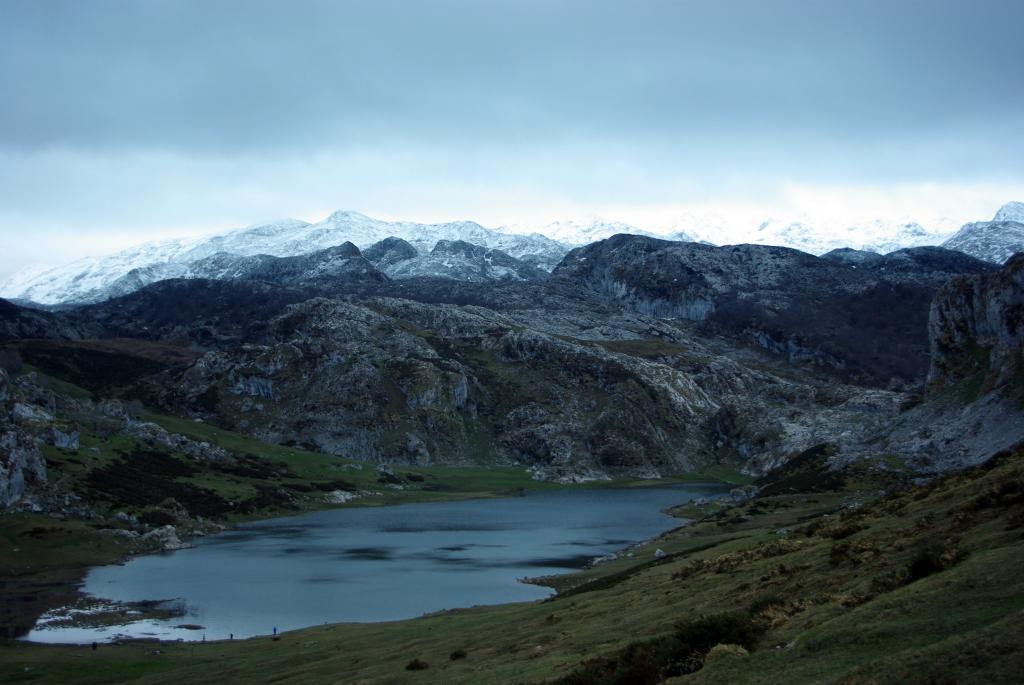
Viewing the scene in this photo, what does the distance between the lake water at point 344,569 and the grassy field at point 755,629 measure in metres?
16.0

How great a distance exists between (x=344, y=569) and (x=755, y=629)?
10429cm

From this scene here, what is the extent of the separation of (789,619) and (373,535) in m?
146

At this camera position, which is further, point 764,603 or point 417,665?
point 417,665

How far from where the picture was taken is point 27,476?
502 feet

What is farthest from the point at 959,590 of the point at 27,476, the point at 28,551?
the point at 27,476

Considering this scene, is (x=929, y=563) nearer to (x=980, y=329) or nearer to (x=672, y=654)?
(x=672, y=654)

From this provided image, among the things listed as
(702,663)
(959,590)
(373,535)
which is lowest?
(373,535)

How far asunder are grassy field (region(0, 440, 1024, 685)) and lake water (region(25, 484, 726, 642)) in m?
16.0

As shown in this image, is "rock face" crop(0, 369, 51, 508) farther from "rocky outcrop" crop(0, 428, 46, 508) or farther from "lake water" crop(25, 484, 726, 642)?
"lake water" crop(25, 484, 726, 642)

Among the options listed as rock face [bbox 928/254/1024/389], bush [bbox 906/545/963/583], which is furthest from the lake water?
bush [bbox 906/545/963/583]

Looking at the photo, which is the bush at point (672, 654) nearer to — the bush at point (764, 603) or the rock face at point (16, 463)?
the bush at point (764, 603)

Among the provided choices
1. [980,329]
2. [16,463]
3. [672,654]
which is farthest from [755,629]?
[16,463]

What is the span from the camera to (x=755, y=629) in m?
27.2

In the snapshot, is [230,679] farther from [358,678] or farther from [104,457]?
[104,457]
